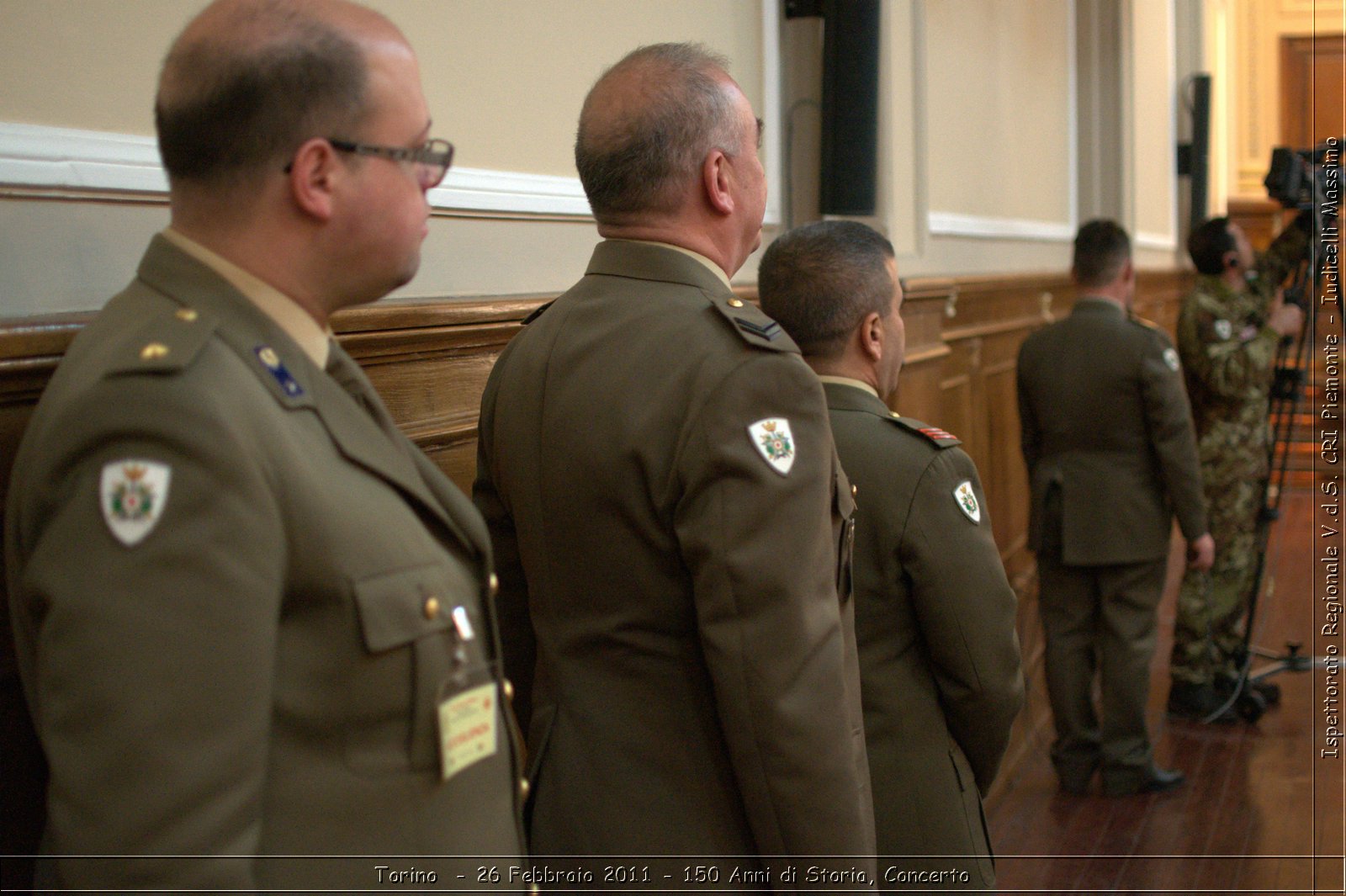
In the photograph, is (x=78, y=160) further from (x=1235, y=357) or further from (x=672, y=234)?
(x=1235, y=357)

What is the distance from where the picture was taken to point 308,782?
0.95m

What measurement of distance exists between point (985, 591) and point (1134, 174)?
5.92 metres

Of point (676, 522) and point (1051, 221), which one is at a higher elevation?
point (1051, 221)

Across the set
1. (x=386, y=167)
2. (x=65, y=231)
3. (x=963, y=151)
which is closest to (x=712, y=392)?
(x=386, y=167)

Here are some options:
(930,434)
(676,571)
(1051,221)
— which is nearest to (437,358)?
(676,571)

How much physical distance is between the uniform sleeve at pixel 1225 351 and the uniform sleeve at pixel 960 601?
121 inches

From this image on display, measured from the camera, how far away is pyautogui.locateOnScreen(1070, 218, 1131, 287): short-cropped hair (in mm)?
3943

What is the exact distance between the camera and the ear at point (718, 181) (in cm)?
146

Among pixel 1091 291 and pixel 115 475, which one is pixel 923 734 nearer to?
pixel 115 475

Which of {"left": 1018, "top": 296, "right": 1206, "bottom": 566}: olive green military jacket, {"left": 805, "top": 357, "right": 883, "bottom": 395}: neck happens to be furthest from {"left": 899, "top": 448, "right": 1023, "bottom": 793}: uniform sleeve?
{"left": 1018, "top": 296, "right": 1206, "bottom": 566}: olive green military jacket

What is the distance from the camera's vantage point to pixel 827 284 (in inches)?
74.4

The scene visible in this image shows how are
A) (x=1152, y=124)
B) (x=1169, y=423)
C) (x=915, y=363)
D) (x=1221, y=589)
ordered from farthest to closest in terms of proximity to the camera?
1. (x=1152, y=124)
2. (x=1221, y=589)
3. (x=1169, y=423)
4. (x=915, y=363)

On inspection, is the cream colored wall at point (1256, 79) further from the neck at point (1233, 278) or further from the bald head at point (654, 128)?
the bald head at point (654, 128)

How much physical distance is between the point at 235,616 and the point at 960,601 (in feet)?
3.91
